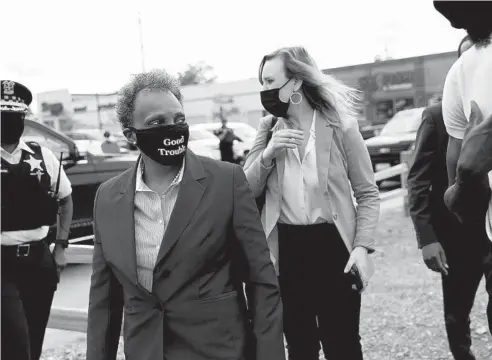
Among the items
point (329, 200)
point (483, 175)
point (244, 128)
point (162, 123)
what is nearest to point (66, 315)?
point (329, 200)

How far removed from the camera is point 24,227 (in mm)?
3512

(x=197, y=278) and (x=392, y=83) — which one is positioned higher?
(x=392, y=83)

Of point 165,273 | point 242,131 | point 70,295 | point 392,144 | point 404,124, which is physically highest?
point 165,273

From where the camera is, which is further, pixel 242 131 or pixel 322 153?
pixel 242 131

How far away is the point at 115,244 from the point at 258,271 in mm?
516

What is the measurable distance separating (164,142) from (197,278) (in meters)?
0.50

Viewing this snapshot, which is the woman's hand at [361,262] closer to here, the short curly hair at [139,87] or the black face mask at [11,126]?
the short curly hair at [139,87]

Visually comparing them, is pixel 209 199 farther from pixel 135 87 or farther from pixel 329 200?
pixel 329 200

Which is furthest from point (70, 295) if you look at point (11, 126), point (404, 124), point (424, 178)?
point (404, 124)

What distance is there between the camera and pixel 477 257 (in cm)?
365

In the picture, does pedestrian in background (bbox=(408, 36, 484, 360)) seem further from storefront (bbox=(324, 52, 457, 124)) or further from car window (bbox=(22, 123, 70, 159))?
storefront (bbox=(324, 52, 457, 124))

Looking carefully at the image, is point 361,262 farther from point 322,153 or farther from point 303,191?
point 322,153

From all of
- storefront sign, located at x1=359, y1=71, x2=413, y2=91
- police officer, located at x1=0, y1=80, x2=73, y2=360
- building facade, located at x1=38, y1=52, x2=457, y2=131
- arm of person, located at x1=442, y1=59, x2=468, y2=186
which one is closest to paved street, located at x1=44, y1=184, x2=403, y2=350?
police officer, located at x1=0, y1=80, x2=73, y2=360

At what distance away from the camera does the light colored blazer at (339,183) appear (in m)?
2.96
